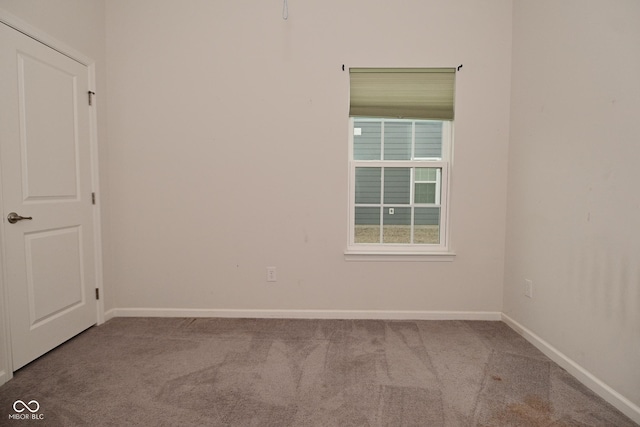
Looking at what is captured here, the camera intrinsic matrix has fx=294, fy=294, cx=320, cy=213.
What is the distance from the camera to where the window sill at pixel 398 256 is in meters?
2.76

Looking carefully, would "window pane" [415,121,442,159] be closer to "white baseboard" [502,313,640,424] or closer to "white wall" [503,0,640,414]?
"white wall" [503,0,640,414]

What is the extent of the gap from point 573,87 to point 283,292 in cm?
275

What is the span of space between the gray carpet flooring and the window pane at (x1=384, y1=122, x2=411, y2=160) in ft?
5.24

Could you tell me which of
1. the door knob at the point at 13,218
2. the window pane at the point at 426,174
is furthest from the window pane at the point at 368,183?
the door knob at the point at 13,218

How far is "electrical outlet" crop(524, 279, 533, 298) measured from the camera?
240 cm

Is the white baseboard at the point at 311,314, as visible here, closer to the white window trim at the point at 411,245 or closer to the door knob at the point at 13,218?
the white window trim at the point at 411,245

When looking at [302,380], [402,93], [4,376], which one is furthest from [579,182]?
[4,376]

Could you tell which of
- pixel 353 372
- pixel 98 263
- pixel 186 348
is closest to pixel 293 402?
pixel 353 372

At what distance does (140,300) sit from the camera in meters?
2.85

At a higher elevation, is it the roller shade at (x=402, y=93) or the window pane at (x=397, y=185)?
the roller shade at (x=402, y=93)

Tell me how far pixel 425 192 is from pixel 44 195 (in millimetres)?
3125

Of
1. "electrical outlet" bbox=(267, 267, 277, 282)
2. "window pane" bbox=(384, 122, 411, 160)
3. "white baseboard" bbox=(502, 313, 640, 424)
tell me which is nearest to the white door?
"electrical outlet" bbox=(267, 267, 277, 282)

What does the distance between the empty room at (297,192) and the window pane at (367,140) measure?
19mm

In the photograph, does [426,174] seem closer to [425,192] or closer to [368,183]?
[425,192]
